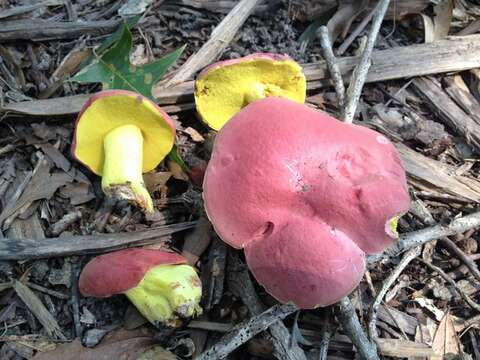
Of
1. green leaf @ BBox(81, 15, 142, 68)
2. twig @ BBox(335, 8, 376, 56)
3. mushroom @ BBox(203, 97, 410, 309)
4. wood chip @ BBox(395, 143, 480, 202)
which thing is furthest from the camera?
twig @ BBox(335, 8, 376, 56)

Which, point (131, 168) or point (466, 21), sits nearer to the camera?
point (131, 168)

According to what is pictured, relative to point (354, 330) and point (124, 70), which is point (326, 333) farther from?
point (124, 70)

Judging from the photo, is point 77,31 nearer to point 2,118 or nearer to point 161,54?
point 161,54

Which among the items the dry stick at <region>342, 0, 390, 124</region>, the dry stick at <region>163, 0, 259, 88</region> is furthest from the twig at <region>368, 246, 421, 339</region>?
the dry stick at <region>163, 0, 259, 88</region>

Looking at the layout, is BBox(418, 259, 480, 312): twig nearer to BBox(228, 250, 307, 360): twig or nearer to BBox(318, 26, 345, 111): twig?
BBox(228, 250, 307, 360): twig

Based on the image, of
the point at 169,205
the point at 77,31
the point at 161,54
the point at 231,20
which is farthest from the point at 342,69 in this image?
the point at 77,31

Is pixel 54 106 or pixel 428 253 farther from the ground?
pixel 54 106

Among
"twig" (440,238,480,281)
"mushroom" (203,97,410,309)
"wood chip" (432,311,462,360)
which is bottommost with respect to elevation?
"wood chip" (432,311,462,360)
